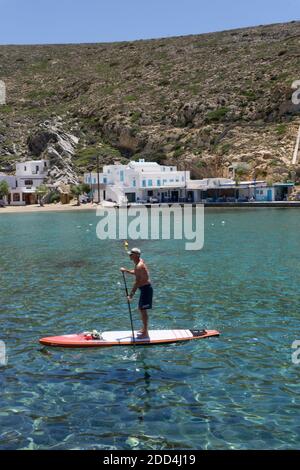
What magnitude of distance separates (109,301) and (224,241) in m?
19.1

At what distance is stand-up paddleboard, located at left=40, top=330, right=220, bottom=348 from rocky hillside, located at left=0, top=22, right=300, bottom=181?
248 feet

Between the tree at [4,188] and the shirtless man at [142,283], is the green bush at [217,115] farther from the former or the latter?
the shirtless man at [142,283]

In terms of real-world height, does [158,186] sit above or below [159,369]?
above

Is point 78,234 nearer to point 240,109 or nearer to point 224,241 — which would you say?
point 224,241

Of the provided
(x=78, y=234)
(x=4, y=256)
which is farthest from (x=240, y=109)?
(x=4, y=256)

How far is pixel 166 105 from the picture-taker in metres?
114

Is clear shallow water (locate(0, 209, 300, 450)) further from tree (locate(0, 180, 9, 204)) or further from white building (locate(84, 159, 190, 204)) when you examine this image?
tree (locate(0, 180, 9, 204))

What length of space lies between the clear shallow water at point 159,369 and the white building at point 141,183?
6911 cm

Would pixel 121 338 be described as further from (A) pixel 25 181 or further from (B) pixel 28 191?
(A) pixel 25 181

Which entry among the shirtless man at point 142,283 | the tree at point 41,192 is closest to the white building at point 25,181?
the tree at point 41,192

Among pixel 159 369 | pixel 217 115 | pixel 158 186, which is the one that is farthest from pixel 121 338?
pixel 217 115

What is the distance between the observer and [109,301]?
1723cm

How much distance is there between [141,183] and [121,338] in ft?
260

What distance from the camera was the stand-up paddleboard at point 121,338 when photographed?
476 inches
